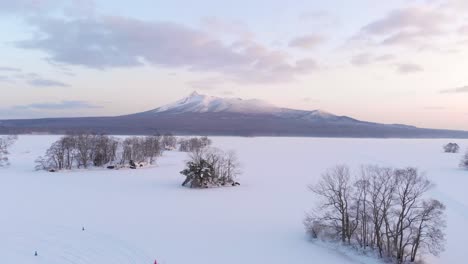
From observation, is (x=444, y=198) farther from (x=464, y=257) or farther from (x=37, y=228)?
(x=37, y=228)

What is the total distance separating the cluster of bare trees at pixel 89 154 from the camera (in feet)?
214

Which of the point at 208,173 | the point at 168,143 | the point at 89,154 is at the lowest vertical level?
the point at 208,173

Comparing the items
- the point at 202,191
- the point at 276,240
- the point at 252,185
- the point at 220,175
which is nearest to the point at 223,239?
the point at 276,240

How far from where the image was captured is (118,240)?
2375 cm

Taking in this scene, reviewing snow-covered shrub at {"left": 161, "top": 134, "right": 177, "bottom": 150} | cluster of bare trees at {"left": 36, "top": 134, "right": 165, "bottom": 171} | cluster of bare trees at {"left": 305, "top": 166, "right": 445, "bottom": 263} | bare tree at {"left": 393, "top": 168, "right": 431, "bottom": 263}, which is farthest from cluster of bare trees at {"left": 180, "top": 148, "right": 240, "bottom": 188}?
snow-covered shrub at {"left": 161, "top": 134, "right": 177, "bottom": 150}

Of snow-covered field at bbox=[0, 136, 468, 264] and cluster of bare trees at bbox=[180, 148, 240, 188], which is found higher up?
cluster of bare trees at bbox=[180, 148, 240, 188]

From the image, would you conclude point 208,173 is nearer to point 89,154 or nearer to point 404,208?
point 404,208

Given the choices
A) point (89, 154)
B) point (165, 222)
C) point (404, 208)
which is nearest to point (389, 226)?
point (404, 208)

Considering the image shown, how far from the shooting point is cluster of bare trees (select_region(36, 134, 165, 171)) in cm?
6538

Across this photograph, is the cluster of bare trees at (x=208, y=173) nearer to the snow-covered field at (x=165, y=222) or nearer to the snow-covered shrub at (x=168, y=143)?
the snow-covered field at (x=165, y=222)

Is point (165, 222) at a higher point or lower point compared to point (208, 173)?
lower

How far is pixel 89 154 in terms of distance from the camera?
2805 inches

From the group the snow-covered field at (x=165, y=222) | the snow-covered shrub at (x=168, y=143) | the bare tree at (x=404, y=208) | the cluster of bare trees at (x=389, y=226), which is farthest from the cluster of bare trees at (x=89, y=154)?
the bare tree at (x=404, y=208)

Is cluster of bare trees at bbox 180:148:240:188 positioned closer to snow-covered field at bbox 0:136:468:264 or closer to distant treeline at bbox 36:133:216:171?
snow-covered field at bbox 0:136:468:264
